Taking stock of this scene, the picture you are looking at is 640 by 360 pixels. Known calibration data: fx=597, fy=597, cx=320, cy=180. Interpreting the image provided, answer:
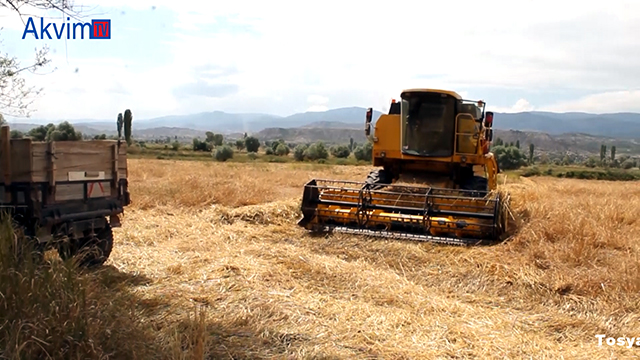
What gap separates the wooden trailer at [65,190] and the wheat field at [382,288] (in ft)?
2.29

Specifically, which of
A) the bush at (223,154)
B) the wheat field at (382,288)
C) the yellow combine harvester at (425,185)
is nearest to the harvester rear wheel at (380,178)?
the yellow combine harvester at (425,185)

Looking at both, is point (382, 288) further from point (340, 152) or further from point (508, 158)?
point (340, 152)

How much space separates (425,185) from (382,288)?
16.2 ft

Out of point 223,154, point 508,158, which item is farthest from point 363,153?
point 508,158

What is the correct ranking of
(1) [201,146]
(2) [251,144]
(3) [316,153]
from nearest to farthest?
1. (3) [316,153]
2. (1) [201,146]
3. (2) [251,144]

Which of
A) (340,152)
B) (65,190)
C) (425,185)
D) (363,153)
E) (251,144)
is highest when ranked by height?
(65,190)

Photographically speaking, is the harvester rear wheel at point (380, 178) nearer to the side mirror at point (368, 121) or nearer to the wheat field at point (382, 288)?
the side mirror at point (368, 121)

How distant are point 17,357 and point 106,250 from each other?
156 inches

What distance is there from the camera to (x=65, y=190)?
6906mm

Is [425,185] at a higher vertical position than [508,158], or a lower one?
higher

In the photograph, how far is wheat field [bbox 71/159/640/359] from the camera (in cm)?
500

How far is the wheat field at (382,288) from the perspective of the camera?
197 inches

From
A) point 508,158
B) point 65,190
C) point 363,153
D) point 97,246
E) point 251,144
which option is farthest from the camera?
point 251,144

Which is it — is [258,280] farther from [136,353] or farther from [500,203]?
[500,203]
